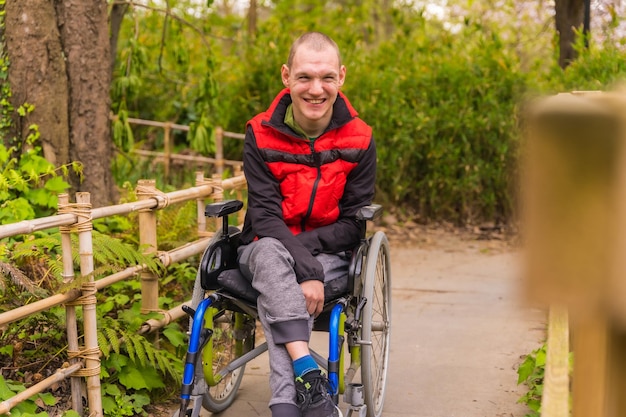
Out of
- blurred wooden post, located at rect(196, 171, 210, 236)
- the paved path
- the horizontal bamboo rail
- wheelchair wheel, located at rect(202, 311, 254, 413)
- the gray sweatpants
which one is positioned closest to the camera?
the horizontal bamboo rail

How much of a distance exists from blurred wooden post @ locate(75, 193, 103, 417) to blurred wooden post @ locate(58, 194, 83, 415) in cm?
4

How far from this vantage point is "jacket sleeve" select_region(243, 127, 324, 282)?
3.04 meters

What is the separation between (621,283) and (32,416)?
7.88ft

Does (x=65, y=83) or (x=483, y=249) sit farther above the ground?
(x=65, y=83)

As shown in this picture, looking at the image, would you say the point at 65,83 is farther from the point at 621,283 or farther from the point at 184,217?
the point at 621,283

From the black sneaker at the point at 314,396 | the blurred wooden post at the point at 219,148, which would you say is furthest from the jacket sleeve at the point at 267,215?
the blurred wooden post at the point at 219,148

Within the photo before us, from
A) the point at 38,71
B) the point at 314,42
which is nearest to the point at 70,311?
the point at 314,42

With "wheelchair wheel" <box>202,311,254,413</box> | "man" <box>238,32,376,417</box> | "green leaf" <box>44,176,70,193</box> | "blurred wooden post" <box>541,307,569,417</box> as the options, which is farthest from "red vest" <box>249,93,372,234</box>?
"blurred wooden post" <box>541,307,569,417</box>

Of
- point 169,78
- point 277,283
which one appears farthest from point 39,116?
point 169,78

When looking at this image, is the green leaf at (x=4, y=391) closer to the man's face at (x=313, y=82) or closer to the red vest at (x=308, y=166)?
the red vest at (x=308, y=166)

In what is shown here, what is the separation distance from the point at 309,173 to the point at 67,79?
2.10 meters

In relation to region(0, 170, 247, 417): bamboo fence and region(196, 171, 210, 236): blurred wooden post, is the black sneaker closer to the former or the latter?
region(0, 170, 247, 417): bamboo fence

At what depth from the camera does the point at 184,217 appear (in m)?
5.13

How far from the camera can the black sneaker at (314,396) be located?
2783 mm
